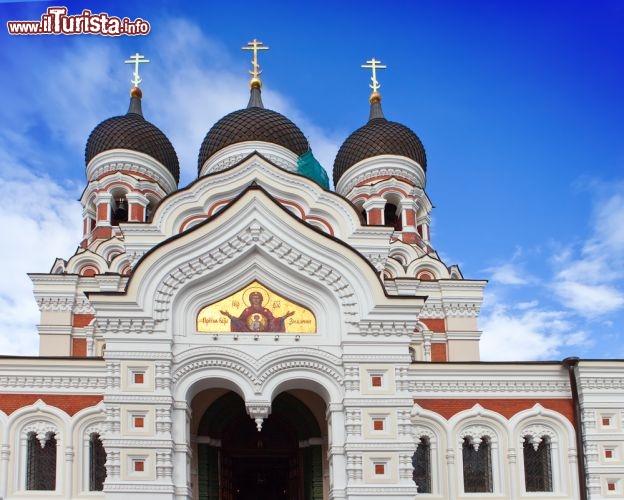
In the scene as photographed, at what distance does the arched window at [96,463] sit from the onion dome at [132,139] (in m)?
9.82

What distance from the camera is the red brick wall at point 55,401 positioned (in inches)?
537

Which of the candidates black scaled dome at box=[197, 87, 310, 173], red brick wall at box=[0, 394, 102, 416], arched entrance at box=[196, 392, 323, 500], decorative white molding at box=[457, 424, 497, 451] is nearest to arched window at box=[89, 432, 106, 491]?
red brick wall at box=[0, 394, 102, 416]

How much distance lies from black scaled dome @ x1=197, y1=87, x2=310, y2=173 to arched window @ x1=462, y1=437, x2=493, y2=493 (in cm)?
866

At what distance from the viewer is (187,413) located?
494 inches

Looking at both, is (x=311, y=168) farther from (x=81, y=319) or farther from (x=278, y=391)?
(x=278, y=391)

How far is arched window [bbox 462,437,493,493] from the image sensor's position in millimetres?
13992

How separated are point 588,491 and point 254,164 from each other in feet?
26.8

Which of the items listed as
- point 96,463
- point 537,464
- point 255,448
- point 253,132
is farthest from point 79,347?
point 537,464

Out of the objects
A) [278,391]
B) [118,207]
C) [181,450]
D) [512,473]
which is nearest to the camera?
[181,450]

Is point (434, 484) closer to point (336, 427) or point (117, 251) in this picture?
point (336, 427)

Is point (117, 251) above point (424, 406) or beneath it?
above

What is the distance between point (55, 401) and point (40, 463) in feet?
3.23

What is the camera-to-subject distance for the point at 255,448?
48.4 ft

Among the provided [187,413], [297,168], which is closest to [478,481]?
[187,413]
